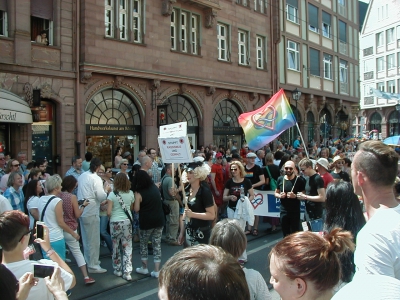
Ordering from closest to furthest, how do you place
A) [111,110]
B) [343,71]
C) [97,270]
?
[97,270], [111,110], [343,71]

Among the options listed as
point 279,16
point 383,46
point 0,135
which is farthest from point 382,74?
point 0,135

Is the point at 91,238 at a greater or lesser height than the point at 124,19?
lesser

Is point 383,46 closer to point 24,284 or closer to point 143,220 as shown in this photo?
point 143,220

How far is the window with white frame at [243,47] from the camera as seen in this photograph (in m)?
→ 21.6

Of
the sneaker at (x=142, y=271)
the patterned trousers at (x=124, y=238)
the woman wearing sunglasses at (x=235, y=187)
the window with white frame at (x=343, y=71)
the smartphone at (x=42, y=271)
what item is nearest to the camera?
the smartphone at (x=42, y=271)

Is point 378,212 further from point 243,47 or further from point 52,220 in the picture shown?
point 243,47

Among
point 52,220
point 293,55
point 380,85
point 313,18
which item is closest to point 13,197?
point 52,220

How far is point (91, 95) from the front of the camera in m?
15.0

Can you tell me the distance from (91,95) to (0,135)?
11.3 feet

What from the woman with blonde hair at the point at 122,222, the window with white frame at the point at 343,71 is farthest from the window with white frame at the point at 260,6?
the woman with blonde hair at the point at 122,222

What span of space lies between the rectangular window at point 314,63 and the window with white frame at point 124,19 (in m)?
14.8

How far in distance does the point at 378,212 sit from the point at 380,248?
0.27m

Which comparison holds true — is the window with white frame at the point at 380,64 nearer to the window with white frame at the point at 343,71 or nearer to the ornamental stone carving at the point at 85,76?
the window with white frame at the point at 343,71

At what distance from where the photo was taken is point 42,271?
8.94 feet
